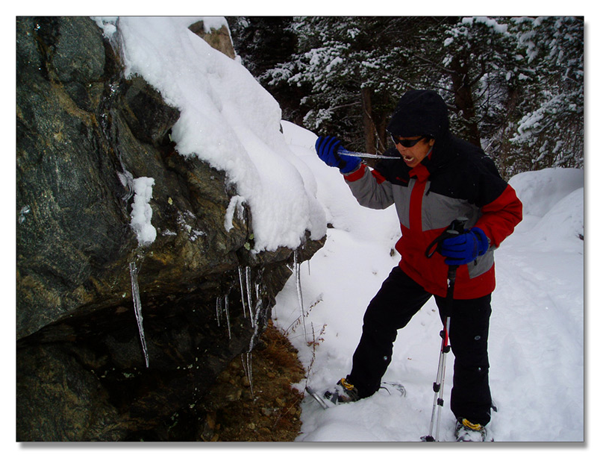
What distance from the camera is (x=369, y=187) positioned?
2.71 meters

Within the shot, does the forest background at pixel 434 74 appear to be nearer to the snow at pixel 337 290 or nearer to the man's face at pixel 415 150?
the snow at pixel 337 290

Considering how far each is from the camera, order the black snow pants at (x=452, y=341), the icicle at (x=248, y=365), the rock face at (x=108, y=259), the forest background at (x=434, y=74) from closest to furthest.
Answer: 1. the rock face at (x=108, y=259)
2. the black snow pants at (x=452, y=341)
3. the icicle at (x=248, y=365)
4. the forest background at (x=434, y=74)

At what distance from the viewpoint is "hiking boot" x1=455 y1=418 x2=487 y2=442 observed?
8.59ft

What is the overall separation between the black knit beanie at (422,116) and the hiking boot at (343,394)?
2.16m

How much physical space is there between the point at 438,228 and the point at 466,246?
0.32 meters

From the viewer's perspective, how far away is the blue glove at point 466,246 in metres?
2.21

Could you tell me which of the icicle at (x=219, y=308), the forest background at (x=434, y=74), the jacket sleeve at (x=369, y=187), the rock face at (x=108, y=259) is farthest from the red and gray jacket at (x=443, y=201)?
the forest background at (x=434, y=74)

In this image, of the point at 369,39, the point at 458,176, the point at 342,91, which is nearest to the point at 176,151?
the point at 458,176

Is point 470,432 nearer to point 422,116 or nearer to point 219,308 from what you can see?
point 219,308

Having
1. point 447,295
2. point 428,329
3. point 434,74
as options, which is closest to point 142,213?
point 447,295

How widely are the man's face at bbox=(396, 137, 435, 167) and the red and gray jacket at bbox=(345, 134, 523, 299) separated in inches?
2.1

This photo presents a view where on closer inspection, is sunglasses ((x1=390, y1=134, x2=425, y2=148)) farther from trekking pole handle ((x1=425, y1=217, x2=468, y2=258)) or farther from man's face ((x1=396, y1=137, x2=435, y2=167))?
trekking pole handle ((x1=425, y1=217, x2=468, y2=258))

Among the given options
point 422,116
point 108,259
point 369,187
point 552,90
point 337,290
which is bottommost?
point 337,290

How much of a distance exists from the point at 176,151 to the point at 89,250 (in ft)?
2.73
